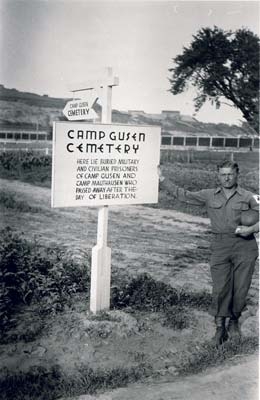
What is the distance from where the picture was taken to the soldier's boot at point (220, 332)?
4238mm

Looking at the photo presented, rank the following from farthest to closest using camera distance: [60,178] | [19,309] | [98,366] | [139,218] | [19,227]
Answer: [139,218] < [19,227] < [19,309] < [60,178] < [98,366]

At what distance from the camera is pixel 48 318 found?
176 inches

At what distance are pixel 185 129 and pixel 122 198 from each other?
14293 millimetres

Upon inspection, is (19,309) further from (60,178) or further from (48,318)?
(60,178)

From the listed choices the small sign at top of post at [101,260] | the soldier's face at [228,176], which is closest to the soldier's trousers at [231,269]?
the soldier's face at [228,176]

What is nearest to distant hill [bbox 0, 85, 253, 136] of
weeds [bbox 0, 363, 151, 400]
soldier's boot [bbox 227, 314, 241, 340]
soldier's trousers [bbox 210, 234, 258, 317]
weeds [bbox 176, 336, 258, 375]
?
soldier's trousers [bbox 210, 234, 258, 317]

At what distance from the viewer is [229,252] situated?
429 cm

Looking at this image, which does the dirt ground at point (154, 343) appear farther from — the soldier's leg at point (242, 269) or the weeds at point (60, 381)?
the soldier's leg at point (242, 269)

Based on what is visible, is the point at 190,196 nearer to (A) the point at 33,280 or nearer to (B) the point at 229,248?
(B) the point at 229,248

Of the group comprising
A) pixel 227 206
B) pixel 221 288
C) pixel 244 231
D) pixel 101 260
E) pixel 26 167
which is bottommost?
pixel 221 288

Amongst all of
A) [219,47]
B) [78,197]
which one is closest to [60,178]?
[78,197]

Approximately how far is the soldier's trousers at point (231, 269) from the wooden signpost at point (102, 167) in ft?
3.10

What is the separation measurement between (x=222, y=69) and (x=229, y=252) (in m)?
9.73

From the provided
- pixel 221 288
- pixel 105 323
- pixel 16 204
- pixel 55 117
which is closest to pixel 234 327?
pixel 221 288
